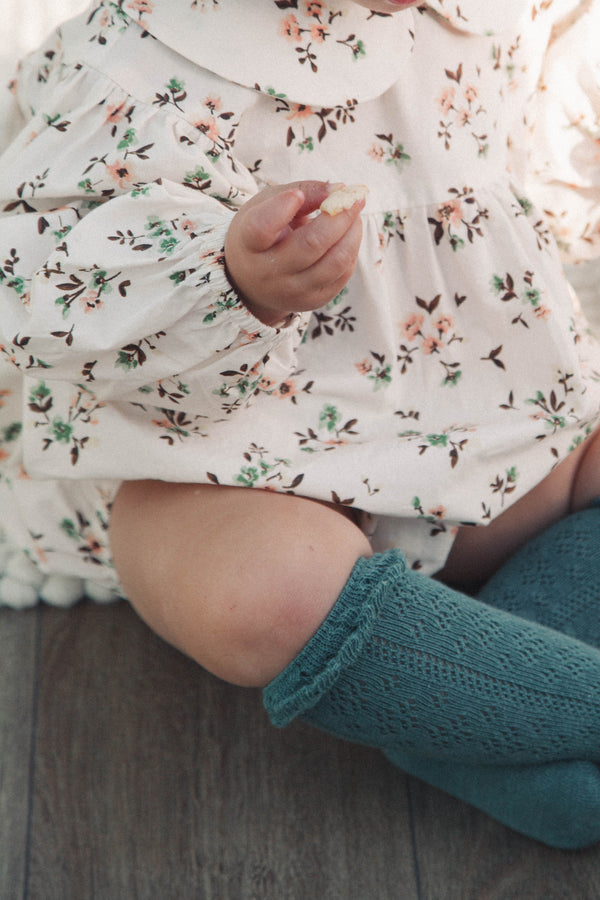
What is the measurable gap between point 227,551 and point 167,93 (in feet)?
1.01

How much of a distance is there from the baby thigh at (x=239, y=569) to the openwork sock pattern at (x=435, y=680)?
0.02m

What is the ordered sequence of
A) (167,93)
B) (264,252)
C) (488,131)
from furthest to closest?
(488,131) → (167,93) → (264,252)

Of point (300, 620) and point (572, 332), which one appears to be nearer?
point (300, 620)

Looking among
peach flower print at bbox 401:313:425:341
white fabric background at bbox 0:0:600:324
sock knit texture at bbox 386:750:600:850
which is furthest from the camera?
white fabric background at bbox 0:0:600:324

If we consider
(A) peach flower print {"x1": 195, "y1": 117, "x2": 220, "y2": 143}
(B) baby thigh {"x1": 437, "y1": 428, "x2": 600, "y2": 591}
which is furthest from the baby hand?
(B) baby thigh {"x1": 437, "y1": 428, "x2": 600, "y2": 591}

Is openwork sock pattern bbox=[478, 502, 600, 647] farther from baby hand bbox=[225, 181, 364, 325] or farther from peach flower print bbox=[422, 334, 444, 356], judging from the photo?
baby hand bbox=[225, 181, 364, 325]

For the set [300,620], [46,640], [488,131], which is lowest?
[46,640]

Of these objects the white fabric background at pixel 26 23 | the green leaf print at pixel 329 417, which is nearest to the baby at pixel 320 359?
the green leaf print at pixel 329 417

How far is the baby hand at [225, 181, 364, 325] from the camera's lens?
0.46 m

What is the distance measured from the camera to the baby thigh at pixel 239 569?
547 mm

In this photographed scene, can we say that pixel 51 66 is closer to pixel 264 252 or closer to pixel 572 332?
pixel 264 252

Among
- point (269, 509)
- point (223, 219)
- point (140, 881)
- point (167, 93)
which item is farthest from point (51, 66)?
point (140, 881)

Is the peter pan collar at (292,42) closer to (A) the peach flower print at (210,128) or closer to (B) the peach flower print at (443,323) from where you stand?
(A) the peach flower print at (210,128)

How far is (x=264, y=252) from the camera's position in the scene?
1.55ft
